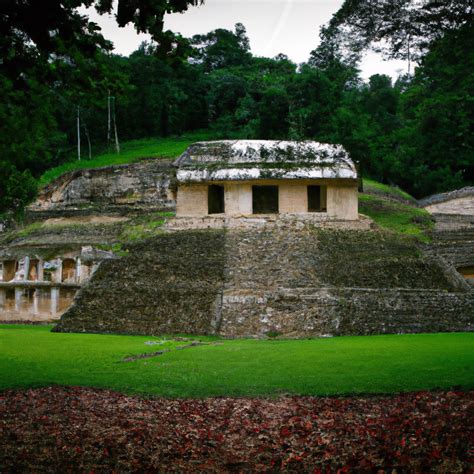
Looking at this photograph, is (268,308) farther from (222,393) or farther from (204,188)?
(204,188)

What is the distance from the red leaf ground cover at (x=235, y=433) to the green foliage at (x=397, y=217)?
13285 mm

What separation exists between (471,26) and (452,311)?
586 cm

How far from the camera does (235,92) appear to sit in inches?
1652

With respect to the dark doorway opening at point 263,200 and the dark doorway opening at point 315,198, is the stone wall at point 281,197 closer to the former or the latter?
the dark doorway opening at point 315,198

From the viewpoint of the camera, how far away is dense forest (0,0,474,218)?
221 inches

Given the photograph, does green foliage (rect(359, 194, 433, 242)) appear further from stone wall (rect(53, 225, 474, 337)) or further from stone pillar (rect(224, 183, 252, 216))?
stone wall (rect(53, 225, 474, 337))

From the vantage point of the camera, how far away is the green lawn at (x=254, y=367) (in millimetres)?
6719

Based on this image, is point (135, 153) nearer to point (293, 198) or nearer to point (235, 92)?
point (235, 92)

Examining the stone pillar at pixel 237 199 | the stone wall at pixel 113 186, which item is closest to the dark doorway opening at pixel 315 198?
the stone pillar at pixel 237 199

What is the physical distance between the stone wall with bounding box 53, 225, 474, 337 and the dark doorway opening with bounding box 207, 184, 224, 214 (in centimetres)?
402

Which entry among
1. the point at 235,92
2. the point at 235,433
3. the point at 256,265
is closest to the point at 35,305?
the point at 256,265

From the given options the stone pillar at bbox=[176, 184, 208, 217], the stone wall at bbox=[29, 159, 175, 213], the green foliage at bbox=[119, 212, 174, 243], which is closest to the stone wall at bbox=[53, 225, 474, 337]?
the stone pillar at bbox=[176, 184, 208, 217]

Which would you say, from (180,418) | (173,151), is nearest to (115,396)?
(180,418)

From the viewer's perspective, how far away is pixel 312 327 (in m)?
11.1
